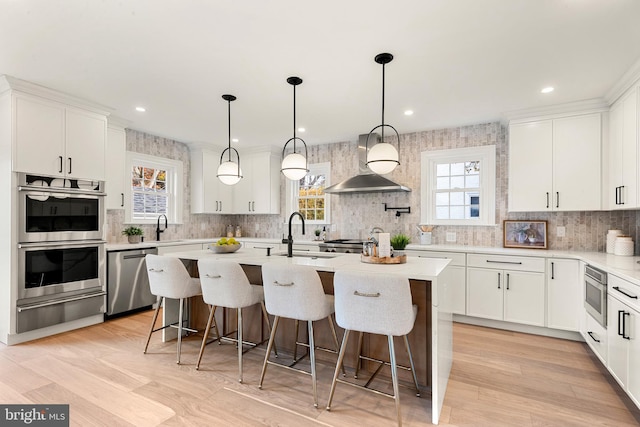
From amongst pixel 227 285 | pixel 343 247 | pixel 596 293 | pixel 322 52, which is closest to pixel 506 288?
pixel 596 293

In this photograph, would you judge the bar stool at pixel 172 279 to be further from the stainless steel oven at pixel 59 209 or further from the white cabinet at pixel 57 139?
the white cabinet at pixel 57 139

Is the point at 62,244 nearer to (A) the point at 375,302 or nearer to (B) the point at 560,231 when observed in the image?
(A) the point at 375,302

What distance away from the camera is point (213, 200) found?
5.68 meters

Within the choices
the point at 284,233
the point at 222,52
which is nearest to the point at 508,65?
the point at 222,52

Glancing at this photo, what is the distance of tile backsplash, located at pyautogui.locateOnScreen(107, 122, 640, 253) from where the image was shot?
12.5ft

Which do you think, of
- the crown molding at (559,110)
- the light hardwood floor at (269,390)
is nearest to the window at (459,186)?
the crown molding at (559,110)

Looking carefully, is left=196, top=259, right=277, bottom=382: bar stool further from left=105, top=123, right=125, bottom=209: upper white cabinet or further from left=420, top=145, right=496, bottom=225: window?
left=420, top=145, right=496, bottom=225: window

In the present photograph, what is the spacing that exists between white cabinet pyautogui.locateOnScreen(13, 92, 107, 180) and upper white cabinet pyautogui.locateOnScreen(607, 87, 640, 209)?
536 cm

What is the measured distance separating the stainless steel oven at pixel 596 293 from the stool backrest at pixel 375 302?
71.9 inches

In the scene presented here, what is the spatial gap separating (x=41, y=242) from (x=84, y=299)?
0.78m

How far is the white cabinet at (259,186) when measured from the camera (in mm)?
5750

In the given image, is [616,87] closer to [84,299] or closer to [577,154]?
[577,154]

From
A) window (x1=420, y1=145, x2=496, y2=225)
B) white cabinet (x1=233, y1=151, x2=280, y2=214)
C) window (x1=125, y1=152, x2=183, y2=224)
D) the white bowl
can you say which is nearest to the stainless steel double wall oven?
window (x1=125, y1=152, x2=183, y2=224)

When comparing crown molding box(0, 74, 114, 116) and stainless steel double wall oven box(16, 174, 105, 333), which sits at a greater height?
crown molding box(0, 74, 114, 116)
